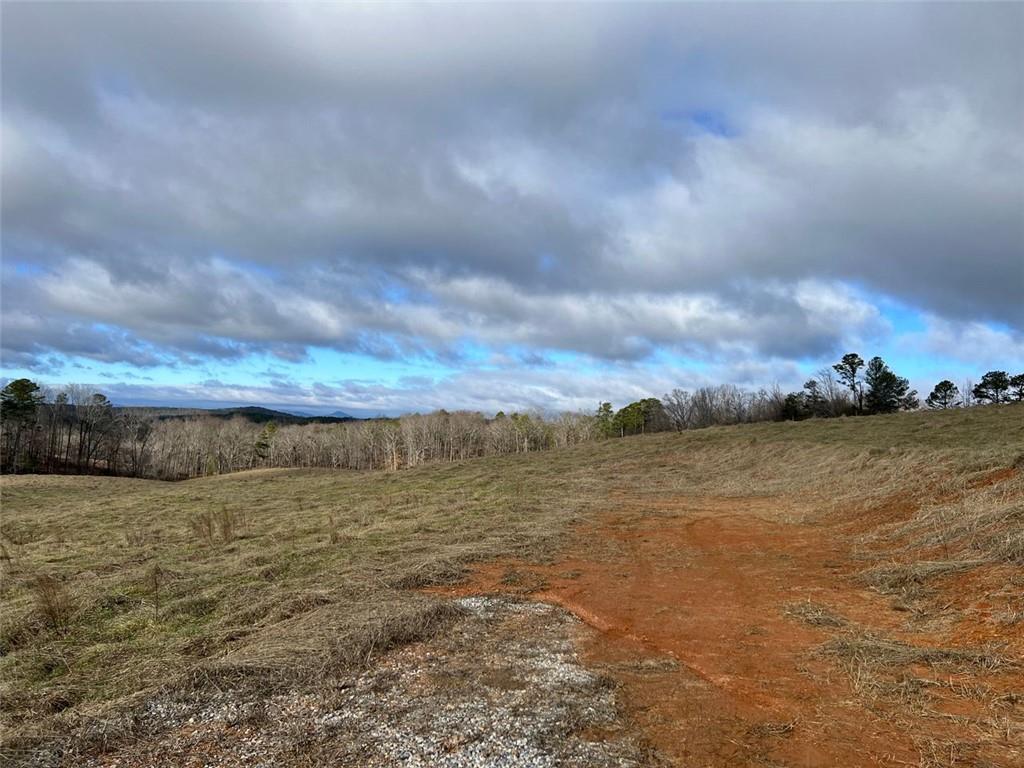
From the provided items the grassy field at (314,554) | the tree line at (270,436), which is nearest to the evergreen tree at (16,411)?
the tree line at (270,436)

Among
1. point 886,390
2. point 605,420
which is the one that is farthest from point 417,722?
point 605,420

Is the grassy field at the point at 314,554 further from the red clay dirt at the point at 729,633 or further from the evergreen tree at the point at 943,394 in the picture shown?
the evergreen tree at the point at 943,394

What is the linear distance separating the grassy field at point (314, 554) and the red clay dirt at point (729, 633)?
91 cm

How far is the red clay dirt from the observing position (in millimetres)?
3789

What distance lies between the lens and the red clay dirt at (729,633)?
379 centimetres

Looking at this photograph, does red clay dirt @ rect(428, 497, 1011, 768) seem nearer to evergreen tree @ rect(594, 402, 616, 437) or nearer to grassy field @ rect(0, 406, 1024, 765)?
grassy field @ rect(0, 406, 1024, 765)

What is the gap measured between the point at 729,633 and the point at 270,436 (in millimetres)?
77801

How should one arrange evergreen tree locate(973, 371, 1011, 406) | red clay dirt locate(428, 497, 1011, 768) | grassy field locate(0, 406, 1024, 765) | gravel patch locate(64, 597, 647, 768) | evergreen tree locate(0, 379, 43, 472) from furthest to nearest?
1. evergreen tree locate(0, 379, 43, 472)
2. evergreen tree locate(973, 371, 1011, 406)
3. grassy field locate(0, 406, 1024, 765)
4. red clay dirt locate(428, 497, 1011, 768)
5. gravel patch locate(64, 597, 647, 768)

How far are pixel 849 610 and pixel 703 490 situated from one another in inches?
452

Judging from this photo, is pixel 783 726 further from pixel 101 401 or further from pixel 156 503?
pixel 101 401

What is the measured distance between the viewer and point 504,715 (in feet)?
13.3

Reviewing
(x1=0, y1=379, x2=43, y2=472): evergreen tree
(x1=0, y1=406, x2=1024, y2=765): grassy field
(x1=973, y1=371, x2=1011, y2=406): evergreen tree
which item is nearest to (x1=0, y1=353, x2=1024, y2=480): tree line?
(x1=0, y1=379, x2=43, y2=472): evergreen tree

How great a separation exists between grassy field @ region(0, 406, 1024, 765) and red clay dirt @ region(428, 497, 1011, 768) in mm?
912

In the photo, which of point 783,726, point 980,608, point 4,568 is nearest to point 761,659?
point 783,726
